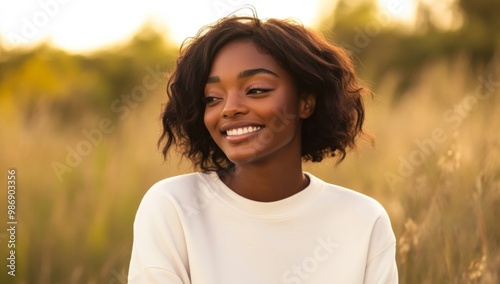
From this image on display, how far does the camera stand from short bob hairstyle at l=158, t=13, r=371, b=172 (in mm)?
2613

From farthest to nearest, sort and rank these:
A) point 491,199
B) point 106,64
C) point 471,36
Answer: point 471,36 < point 106,64 < point 491,199

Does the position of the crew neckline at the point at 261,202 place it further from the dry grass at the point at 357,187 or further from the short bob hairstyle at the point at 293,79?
the dry grass at the point at 357,187

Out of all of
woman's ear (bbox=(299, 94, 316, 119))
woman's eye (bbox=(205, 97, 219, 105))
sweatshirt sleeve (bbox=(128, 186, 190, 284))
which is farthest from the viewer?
woman's ear (bbox=(299, 94, 316, 119))

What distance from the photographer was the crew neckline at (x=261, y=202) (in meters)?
2.60

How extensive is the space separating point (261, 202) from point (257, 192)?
0.13 feet

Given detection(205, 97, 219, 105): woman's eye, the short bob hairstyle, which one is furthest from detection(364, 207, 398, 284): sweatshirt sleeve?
detection(205, 97, 219, 105): woman's eye

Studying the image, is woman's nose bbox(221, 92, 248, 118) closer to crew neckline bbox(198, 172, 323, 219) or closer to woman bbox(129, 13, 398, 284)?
woman bbox(129, 13, 398, 284)

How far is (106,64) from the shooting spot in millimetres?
10492

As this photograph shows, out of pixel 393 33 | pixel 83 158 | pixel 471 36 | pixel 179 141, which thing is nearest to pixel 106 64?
pixel 393 33

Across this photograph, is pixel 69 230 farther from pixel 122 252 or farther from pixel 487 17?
pixel 487 17

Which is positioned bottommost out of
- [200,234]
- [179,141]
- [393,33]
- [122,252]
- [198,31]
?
[122,252]

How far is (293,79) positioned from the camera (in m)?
2.63

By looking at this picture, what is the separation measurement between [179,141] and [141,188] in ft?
3.89

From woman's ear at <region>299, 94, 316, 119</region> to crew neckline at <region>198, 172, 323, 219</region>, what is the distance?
0.80 ft
